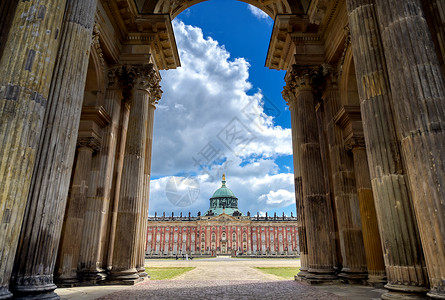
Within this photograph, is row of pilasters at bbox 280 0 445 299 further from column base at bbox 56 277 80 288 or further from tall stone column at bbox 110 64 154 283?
column base at bbox 56 277 80 288

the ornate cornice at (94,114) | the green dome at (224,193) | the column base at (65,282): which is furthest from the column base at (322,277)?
the green dome at (224,193)

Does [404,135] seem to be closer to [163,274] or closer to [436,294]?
[436,294]

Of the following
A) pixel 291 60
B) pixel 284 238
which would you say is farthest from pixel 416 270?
pixel 284 238

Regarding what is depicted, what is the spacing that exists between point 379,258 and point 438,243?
689 cm

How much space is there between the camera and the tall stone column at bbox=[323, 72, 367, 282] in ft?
44.2

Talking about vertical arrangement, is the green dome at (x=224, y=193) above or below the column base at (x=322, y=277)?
above

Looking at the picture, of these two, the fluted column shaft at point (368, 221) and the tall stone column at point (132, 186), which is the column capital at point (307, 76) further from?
the tall stone column at point (132, 186)

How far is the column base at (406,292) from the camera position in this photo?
659 cm

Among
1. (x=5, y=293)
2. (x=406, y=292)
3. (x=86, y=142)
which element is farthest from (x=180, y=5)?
(x=406, y=292)

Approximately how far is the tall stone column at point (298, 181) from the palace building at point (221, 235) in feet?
367

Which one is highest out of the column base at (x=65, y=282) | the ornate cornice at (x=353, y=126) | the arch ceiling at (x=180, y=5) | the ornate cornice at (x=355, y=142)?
the arch ceiling at (x=180, y=5)

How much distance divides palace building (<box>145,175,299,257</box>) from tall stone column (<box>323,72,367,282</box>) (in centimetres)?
11397

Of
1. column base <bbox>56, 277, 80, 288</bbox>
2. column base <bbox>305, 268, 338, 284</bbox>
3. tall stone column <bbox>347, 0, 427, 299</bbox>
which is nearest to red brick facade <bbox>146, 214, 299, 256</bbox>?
column base <bbox>305, 268, 338, 284</bbox>

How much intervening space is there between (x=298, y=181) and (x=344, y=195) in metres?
2.99
